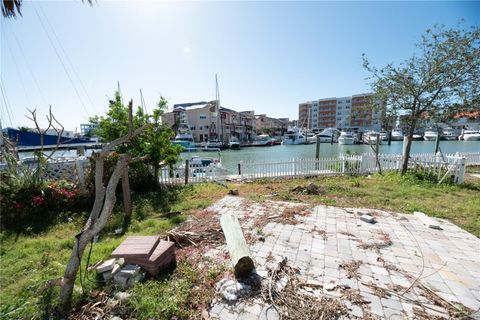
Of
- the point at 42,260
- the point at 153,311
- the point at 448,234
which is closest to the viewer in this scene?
the point at 153,311

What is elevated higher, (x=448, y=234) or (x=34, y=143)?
(x=34, y=143)

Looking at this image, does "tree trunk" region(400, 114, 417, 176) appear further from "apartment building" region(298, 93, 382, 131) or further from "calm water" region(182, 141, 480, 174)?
"apartment building" region(298, 93, 382, 131)

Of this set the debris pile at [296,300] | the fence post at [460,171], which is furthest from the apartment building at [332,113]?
the debris pile at [296,300]

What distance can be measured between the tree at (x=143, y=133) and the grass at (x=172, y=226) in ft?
4.06

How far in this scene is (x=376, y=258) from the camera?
318 cm

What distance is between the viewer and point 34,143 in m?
25.6

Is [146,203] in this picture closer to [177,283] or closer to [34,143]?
[177,283]

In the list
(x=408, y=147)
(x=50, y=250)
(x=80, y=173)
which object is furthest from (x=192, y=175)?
(x=408, y=147)

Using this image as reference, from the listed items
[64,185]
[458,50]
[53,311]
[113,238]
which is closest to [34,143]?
[64,185]

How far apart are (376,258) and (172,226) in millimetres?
3685

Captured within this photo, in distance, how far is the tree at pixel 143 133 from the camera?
709 centimetres

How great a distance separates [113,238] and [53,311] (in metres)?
1.95

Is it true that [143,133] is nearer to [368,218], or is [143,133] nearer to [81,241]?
[81,241]

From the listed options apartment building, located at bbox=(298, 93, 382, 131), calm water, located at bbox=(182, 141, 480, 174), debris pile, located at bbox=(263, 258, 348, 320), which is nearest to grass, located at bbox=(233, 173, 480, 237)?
debris pile, located at bbox=(263, 258, 348, 320)
